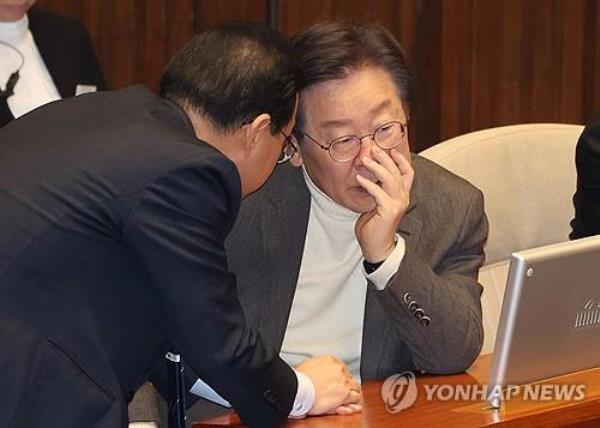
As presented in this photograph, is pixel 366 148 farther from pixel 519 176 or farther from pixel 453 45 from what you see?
pixel 453 45

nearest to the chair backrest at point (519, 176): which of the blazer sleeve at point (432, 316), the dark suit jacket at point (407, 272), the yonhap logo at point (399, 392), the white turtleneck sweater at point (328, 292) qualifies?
the dark suit jacket at point (407, 272)

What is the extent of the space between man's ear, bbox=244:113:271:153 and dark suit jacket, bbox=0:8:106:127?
148cm

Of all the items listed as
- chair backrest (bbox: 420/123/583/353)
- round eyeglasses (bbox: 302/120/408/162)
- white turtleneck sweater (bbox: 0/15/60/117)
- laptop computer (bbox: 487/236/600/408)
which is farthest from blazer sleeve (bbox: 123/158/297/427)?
white turtleneck sweater (bbox: 0/15/60/117)

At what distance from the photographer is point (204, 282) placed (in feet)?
6.43

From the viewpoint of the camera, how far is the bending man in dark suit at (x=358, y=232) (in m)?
2.34

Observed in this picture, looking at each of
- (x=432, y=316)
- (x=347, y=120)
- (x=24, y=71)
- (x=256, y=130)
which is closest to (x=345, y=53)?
(x=347, y=120)

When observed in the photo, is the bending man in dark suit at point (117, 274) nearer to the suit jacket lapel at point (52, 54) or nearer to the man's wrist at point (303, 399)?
the man's wrist at point (303, 399)

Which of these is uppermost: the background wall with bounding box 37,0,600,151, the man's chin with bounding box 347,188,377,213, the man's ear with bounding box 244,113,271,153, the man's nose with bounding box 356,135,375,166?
the man's ear with bounding box 244,113,271,153

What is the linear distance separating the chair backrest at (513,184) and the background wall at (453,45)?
4.36 feet

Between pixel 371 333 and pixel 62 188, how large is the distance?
72cm

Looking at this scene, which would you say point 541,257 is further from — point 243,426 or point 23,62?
point 23,62

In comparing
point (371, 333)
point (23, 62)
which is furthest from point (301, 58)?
point (23, 62)

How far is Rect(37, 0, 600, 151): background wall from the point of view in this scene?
4.16m

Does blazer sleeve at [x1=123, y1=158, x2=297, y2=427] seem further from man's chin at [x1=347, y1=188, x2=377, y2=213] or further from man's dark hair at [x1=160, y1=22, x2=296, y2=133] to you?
man's chin at [x1=347, y1=188, x2=377, y2=213]
